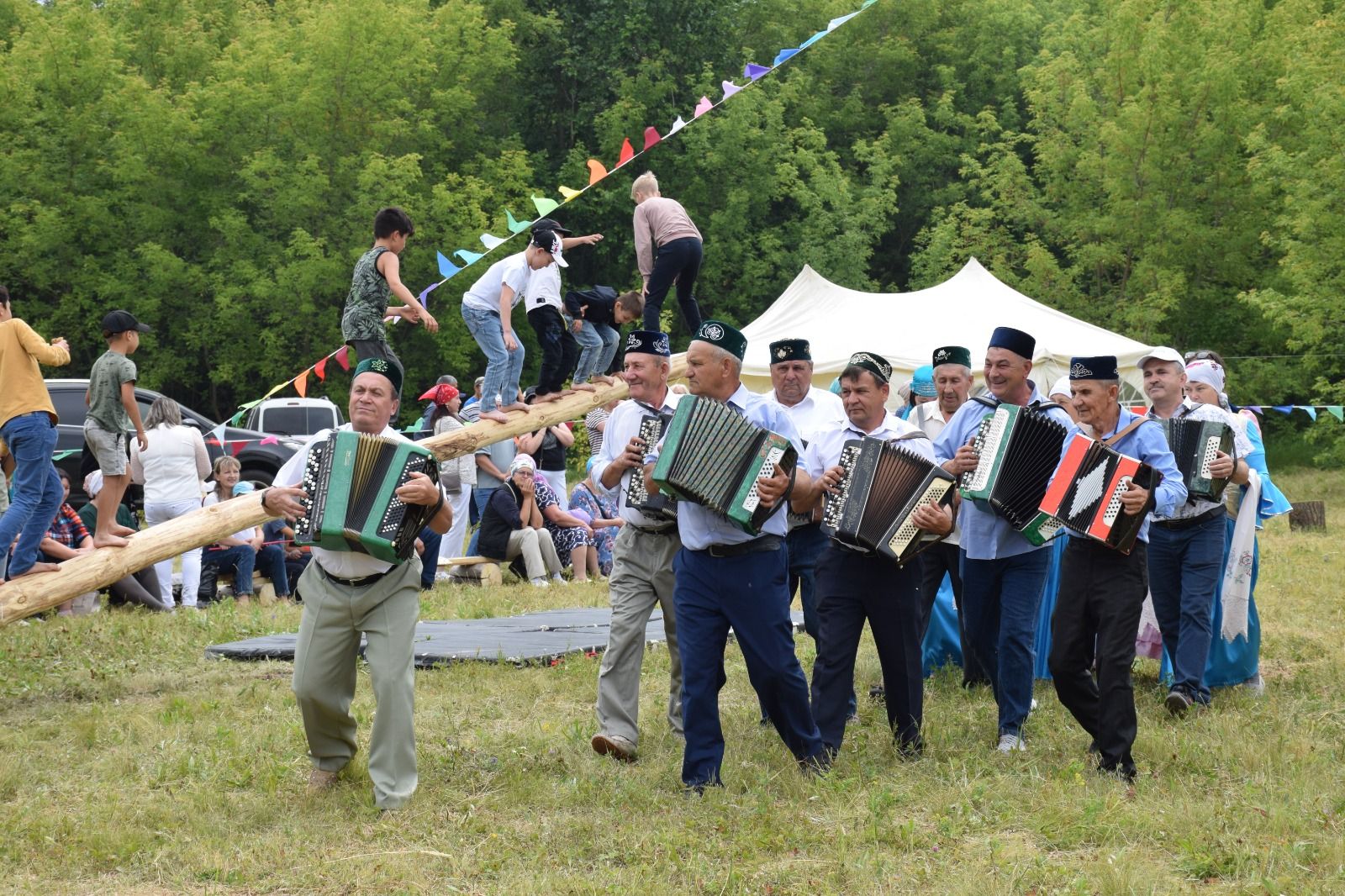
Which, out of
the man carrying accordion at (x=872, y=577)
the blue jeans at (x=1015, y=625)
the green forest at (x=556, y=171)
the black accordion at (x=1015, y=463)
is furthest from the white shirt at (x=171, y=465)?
the green forest at (x=556, y=171)

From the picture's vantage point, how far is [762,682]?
6324mm

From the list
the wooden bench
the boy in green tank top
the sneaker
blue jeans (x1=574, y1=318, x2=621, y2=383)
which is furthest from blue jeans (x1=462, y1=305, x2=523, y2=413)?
the sneaker

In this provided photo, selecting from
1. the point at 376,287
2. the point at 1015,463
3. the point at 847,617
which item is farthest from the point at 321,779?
the point at 376,287

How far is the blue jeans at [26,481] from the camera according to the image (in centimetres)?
929

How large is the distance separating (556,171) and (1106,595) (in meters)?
34.4

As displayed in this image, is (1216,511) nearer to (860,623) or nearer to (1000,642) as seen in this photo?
(1000,642)

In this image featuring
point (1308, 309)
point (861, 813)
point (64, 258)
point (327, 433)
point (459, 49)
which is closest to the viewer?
point (861, 813)

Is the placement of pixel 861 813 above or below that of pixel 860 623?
below

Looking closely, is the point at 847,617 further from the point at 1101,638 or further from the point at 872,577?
the point at 1101,638

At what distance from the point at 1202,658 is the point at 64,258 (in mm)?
29251

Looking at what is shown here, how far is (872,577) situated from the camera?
669 centimetres

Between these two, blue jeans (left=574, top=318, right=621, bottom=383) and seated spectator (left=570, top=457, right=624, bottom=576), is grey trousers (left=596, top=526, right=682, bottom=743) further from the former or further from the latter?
seated spectator (left=570, top=457, right=624, bottom=576)

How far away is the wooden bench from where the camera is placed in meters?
14.1

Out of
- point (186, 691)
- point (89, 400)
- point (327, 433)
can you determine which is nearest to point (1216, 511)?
point (327, 433)
